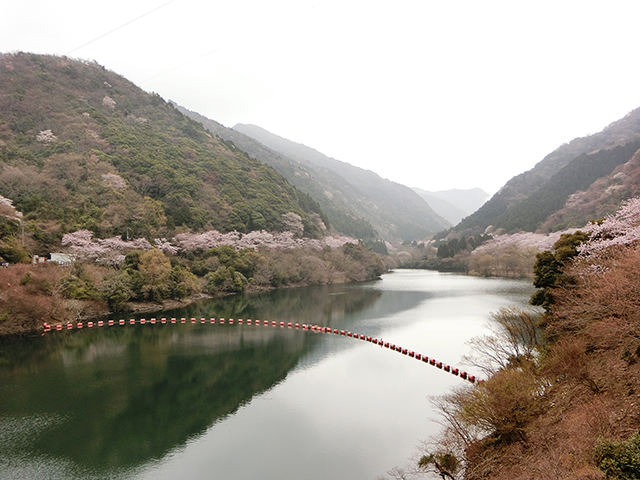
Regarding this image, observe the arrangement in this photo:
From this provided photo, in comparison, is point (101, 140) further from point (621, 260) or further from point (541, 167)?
point (541, 167)

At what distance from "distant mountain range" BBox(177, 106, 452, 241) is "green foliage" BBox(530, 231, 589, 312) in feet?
207

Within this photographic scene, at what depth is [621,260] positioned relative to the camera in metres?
10.0

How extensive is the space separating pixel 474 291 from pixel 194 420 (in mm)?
29688

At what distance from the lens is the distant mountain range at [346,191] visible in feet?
277

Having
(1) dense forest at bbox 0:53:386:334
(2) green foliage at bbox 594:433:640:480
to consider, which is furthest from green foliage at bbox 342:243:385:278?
(2) green foliage at bbox 594:433:640:480

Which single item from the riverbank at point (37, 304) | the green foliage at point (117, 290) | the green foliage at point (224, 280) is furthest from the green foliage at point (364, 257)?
the riverbank at point (37, 304)

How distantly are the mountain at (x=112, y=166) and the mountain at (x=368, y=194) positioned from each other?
32.4 meters

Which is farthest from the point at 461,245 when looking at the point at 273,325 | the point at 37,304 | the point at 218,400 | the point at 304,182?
the point at 218,400

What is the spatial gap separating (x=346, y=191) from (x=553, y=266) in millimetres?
105522

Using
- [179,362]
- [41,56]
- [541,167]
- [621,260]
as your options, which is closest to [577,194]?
[541,167]

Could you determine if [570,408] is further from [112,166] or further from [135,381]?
[112,166]

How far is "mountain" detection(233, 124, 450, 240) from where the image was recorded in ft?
372

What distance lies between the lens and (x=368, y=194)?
13600cm

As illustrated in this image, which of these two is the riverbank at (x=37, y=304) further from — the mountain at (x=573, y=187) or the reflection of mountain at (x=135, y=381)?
the mountain at (x=573, y=187)
